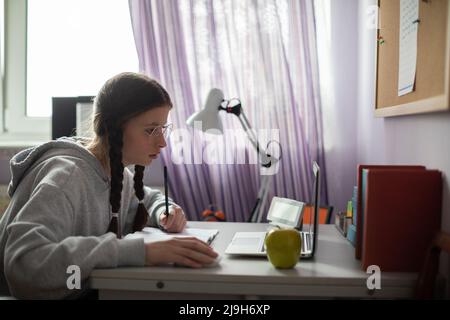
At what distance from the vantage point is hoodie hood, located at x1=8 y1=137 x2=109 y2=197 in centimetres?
124

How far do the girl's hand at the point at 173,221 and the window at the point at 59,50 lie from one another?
114cm

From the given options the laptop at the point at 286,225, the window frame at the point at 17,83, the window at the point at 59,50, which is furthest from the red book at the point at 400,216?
the window frame at the point at 17,83

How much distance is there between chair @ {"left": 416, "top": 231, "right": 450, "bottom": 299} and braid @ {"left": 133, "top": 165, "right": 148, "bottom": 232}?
839mm

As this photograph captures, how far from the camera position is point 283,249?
3.39 feet

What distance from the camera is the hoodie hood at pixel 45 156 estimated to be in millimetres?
1239

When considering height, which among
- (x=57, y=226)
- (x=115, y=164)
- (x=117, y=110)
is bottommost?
(x=57, y=226)

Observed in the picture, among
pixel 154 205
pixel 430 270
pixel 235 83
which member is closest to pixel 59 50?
pixel 235 83

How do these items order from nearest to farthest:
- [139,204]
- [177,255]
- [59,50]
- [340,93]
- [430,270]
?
1. [430,270]
2. [177,255]
3. [139,204]
4. [340,93]
5. [59,50]

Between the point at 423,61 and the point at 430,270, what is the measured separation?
1.59 ft

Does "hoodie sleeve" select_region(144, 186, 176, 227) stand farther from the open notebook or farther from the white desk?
the white desk

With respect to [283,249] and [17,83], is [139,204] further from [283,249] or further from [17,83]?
[17,83]

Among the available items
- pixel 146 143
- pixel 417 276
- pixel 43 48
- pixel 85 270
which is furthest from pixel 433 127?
pixel 43 48

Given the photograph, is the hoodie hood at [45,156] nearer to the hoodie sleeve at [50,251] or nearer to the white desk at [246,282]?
the hoodie sleeve at [50,251]
